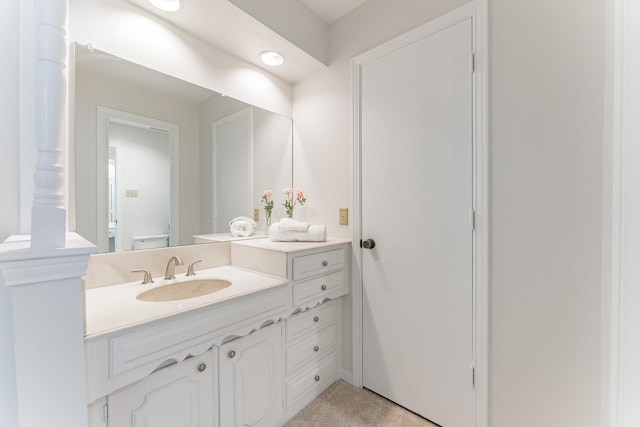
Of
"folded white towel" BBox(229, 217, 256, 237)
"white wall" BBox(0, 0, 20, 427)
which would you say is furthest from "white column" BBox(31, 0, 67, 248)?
"folded white towel" BBox(229, 217, 256, 237)

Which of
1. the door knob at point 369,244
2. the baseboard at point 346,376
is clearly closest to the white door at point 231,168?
the door knob at point 369,244

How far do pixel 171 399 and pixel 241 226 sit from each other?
1.06 meters

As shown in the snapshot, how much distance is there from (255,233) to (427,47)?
5.27ft

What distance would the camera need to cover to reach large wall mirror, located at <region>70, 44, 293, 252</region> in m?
1.25

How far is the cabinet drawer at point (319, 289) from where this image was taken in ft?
4.95

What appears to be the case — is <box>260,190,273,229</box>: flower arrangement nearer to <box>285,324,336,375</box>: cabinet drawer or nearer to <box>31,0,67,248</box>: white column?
<box>285,324,336,375</box>: cabinet drawer

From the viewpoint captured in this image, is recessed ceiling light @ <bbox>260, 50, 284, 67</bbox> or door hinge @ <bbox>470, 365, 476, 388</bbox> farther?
recessed ceiling light @ <bbox>260, 50, 284, 67</bbox>

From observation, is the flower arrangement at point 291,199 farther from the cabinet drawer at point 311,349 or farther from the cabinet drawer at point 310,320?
the cabinet drawer at point 311,349

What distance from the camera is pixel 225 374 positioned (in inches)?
46.9

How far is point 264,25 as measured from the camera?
5.01 feet

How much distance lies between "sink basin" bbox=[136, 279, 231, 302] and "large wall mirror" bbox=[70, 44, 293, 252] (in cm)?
29

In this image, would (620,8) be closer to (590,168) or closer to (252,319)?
(590,168)

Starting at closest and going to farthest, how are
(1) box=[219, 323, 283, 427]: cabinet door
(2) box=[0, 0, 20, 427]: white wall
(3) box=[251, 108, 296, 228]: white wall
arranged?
1. (2) box=[0, 0, 20, 427]: white wall
2. (1) box=[219, 323, 283, 427]: cabinet door
3. (3) box=[251, 108, 296, 228]: white wall

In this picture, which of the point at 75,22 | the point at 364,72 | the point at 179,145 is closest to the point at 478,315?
the point at 364,72
